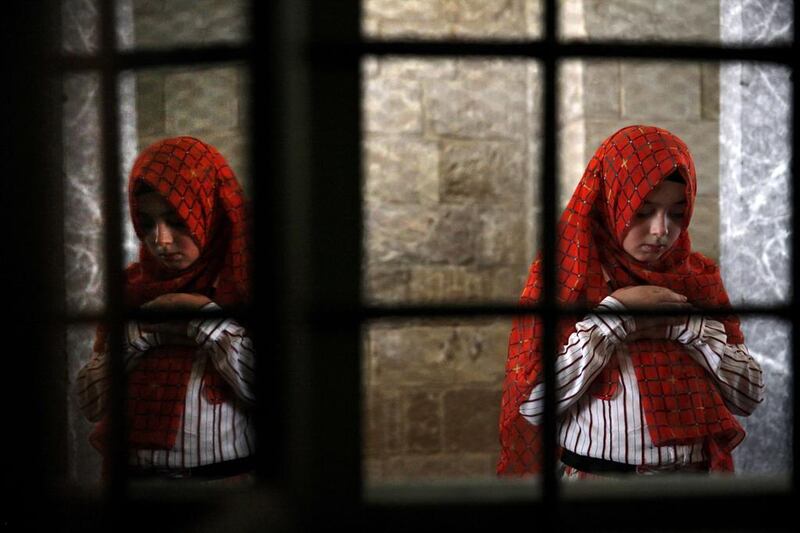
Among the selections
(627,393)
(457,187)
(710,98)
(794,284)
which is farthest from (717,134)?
(794,284)

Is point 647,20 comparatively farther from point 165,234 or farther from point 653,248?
point 165,234

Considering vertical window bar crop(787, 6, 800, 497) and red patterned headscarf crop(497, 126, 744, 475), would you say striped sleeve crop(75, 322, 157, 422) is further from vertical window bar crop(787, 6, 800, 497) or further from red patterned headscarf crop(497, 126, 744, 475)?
red patterned headscarf crop(497, 126, 744, 475)

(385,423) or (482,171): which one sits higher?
(482,171)

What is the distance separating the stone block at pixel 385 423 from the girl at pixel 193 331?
101cm

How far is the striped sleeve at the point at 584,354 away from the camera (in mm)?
1030

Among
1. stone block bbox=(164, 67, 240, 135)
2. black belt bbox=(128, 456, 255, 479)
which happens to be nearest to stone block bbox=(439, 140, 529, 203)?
black belt bbox=(128, 456, 255, 479)

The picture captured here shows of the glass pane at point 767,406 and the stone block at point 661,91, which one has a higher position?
the stone block at point 661,91

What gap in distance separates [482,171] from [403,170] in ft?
0.84

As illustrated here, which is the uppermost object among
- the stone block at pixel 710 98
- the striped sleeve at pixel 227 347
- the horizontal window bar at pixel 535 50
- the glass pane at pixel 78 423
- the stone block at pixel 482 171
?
the stone block at pixel 710 98

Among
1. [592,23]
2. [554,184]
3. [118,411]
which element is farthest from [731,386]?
[592,23]

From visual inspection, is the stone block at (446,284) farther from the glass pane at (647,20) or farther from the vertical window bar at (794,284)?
the vertical window bar at (794,284)

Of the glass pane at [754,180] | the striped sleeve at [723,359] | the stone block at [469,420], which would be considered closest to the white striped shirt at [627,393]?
the striped sleeve at [723,359]

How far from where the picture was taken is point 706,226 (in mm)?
1806

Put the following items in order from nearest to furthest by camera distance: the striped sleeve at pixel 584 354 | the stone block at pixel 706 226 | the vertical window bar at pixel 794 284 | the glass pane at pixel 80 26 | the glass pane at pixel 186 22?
the glass pane at pixel 80 26 < the glass pane at pixel 186 22 < the vertical window bar at pixel 794 284 < the striped sleeve at pixel 584 354 < the stone block at pixel 706 226
